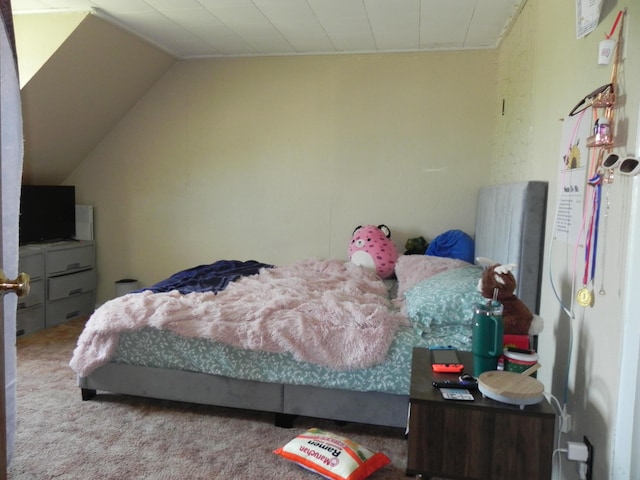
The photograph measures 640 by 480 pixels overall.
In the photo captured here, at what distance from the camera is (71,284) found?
4184 mm

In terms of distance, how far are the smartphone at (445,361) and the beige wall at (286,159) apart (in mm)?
2285

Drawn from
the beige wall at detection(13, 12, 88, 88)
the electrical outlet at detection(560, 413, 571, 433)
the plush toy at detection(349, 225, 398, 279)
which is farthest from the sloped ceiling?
the electrical outlet at detection(560, 413, 571, 433)

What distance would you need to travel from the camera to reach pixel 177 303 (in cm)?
257

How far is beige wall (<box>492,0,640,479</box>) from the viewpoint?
1289mm

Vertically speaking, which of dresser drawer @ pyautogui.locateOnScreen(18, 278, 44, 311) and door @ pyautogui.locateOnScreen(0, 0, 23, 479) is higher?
door @ pyautogui.locateOnScreen(0, 0, 23, 479)

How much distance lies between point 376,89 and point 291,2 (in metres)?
1.23

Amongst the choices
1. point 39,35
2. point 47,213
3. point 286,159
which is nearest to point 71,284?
point 47,213

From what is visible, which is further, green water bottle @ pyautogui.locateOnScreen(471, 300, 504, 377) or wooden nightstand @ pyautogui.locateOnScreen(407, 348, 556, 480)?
green water bottle @ pyautogui.locateOnScreen(471, 300, 504, 377)

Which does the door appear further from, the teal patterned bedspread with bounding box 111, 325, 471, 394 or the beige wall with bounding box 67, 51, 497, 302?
the beige wall with bounding box 67, 51, 497, 302

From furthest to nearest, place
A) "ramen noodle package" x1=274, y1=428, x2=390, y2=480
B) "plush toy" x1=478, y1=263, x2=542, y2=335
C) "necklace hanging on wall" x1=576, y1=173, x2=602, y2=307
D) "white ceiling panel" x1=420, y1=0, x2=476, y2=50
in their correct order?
"white ceiling panel" x1=420, y1=0, x2=476, y2=50
"ramen noodle package" x1=274, y1=428, x2=390, y2=480
"plush toy" x1=478, y1=263, x2=542, y2=335
"necklace hanging on wall" x1=576, y1=173, x2=602, y2=307

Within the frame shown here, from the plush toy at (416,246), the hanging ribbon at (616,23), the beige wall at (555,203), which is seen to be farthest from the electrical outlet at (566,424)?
the plush toy at (416,246)

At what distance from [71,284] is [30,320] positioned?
1.64 feet

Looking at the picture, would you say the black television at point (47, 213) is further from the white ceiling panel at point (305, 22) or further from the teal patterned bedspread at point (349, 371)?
the teal patterned bedspread at point (349, 371)

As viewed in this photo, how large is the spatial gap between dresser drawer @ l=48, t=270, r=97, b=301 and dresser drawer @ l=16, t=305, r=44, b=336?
148 mm
